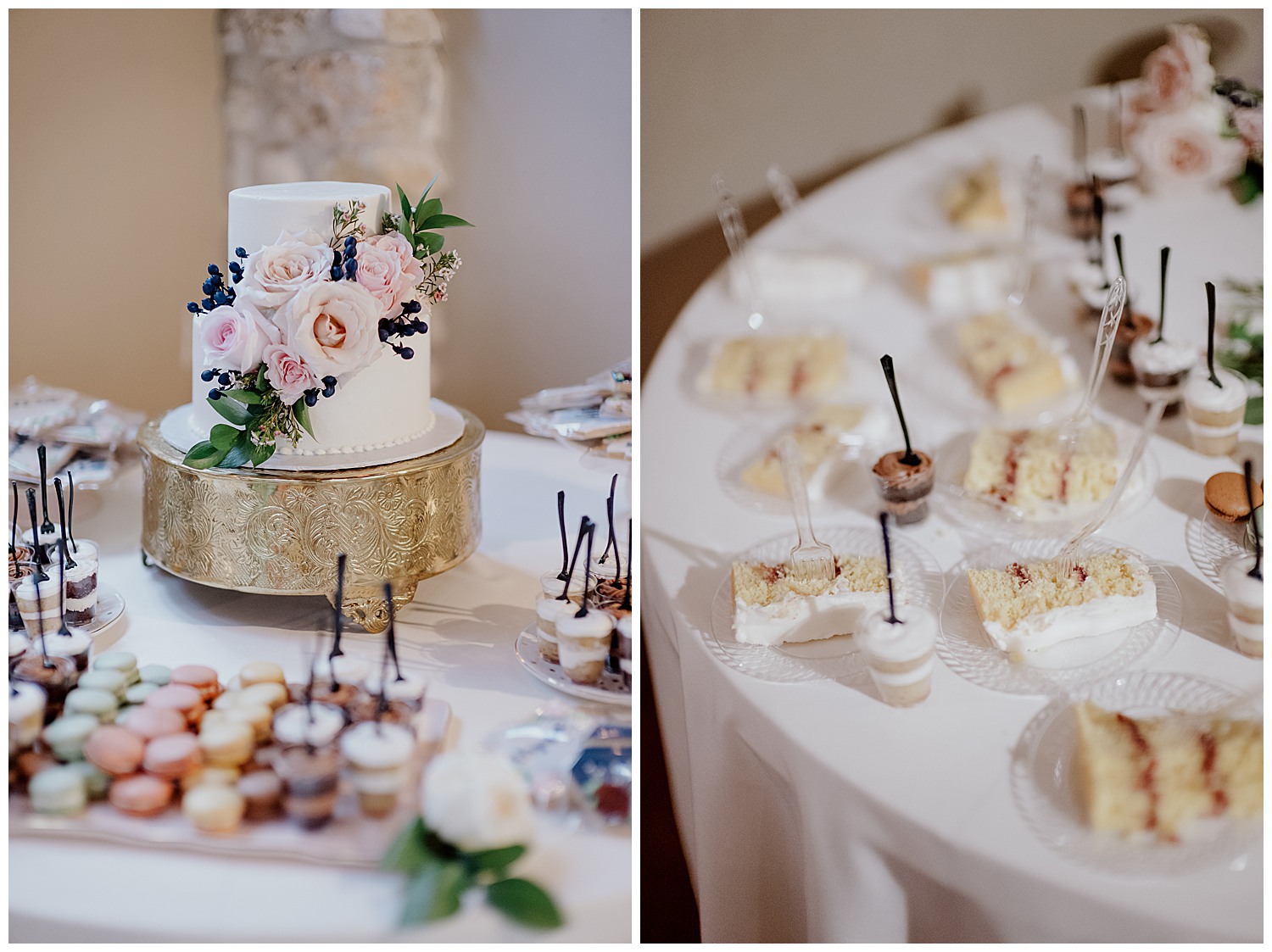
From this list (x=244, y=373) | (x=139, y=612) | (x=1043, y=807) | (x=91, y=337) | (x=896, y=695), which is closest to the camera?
(x=1043, y=807)

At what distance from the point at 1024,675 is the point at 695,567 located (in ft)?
1.37

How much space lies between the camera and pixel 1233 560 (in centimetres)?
108

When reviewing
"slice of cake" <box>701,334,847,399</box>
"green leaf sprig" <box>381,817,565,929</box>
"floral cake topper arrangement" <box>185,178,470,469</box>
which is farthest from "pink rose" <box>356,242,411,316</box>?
"slice of cake" <box>701,334,847,399</box>

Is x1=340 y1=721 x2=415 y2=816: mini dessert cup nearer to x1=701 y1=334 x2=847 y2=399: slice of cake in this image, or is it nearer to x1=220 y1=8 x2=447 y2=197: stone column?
x1=701 y1=334 x2=847 y2=399: slice of cake

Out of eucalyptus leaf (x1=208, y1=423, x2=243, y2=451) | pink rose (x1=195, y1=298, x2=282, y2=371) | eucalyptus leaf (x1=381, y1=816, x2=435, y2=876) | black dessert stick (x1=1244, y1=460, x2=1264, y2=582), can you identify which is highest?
pink rose (x1=195, y1=298, x2=282, y2=371)

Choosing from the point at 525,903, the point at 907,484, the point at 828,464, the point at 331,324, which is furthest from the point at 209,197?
the point at 525,903

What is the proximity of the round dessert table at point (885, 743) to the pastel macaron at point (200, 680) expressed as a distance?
1.72ft

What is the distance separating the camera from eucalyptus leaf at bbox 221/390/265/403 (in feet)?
3.59

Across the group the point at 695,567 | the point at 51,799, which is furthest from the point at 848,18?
the point at 51,799

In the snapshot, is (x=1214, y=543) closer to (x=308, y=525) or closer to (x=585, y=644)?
(x=585, y=644)

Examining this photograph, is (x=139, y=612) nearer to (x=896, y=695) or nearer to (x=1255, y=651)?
(x=896, y=695)

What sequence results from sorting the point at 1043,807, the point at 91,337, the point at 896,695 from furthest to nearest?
the point at 91,337 < the point at 896,695 < the point at 1043,807

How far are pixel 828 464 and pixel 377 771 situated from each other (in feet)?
2.56

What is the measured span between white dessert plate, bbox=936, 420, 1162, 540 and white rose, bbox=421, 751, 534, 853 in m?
0.71
